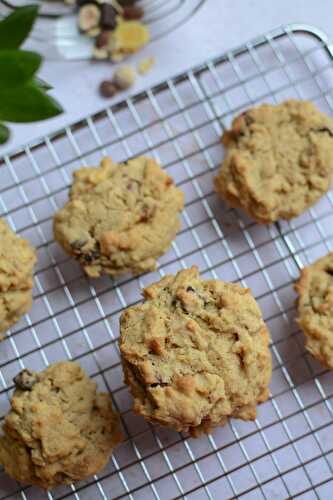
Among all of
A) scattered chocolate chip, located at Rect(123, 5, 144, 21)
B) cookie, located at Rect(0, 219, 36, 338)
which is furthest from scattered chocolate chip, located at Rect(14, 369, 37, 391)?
scattered chocolate chip, located at Rect(123, 5, 144, 21)

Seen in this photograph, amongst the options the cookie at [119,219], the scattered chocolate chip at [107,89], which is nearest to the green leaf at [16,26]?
the cookie at [119,219]

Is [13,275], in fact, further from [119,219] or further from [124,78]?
[124,78]

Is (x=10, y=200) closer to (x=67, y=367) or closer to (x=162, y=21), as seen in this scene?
(x=67, y=367)

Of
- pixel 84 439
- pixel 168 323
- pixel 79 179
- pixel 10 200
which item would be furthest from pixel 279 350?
pixel 10 200

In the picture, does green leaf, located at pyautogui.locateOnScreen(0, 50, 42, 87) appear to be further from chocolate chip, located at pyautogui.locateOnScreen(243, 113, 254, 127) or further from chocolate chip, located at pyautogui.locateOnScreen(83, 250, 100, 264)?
chocolate chip, located at pyautogui.locateOnScreen(243, 113, 254, 127)

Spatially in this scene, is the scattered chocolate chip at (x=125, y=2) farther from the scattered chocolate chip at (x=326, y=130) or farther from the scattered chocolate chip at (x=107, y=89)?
the scattered chocolate chip at (x=326, y=130)
